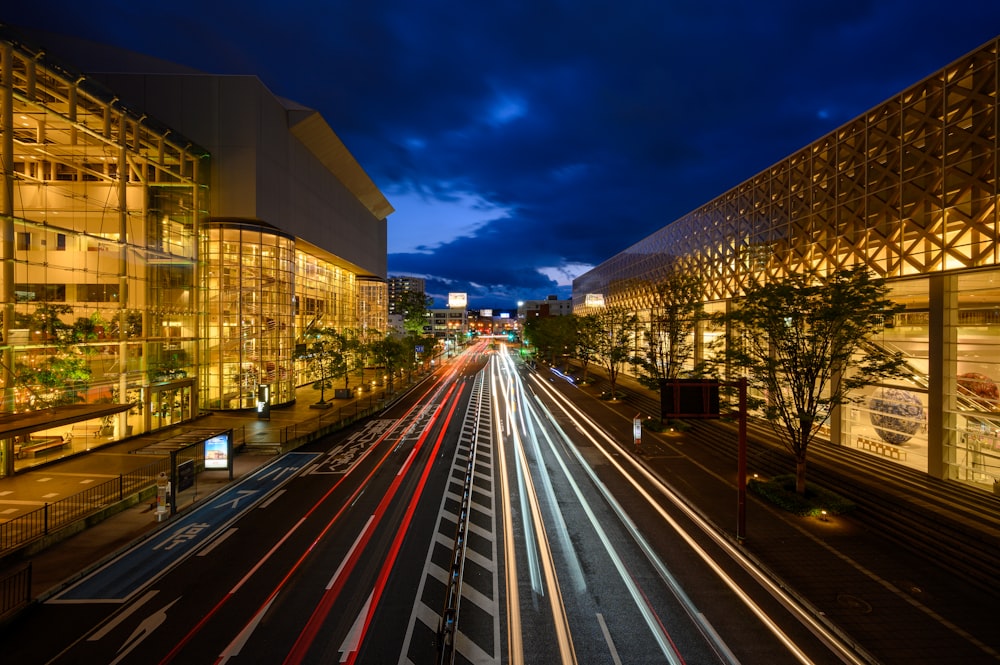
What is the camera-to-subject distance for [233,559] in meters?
13.2

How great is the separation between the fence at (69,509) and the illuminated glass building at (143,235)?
22.9 ft

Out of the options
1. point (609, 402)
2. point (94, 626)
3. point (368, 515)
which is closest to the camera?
point (94, 626)

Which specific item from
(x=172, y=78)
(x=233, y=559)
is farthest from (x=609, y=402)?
(x=172, y=78)

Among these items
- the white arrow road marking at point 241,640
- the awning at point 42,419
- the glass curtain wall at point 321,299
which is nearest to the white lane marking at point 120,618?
the white arrow road marking at point 241,640

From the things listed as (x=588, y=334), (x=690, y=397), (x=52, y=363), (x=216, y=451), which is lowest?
(x=216, y=451)

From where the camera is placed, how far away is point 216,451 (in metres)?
20.0

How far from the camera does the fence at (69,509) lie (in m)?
13.5

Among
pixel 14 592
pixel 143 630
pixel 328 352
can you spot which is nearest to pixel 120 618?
pixel 143 630

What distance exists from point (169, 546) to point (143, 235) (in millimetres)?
24024

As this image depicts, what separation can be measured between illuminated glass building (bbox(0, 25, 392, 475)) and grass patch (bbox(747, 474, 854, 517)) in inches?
1398

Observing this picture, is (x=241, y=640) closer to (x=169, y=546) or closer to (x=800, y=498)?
(x=169, y=546)

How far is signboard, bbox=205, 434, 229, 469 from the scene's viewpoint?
1995 centimetres

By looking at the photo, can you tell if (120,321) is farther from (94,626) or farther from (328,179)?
(328,179)

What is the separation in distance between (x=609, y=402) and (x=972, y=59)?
3402 cm
